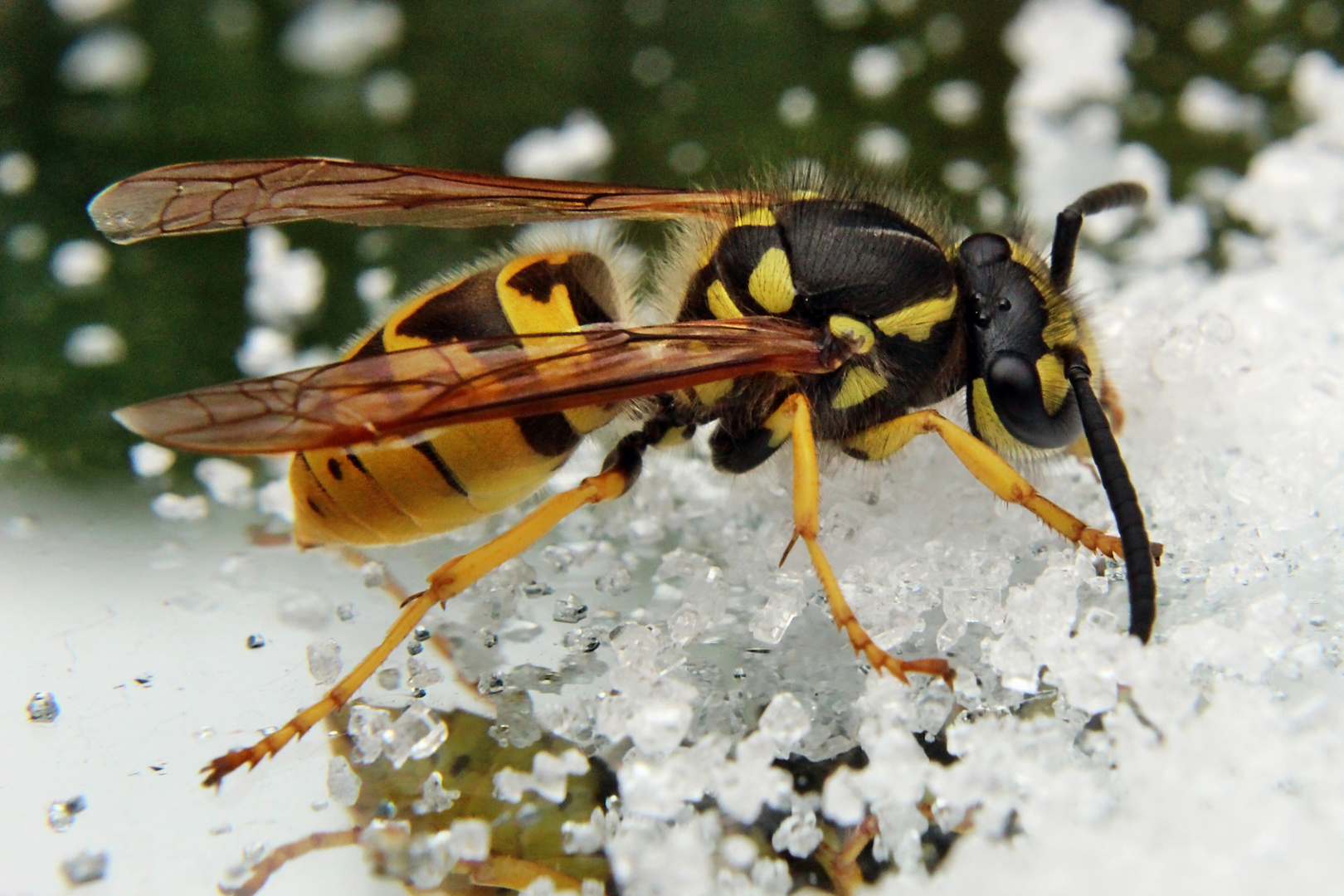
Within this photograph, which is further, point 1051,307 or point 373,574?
point 373,574

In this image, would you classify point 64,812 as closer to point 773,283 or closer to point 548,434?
point 548,434

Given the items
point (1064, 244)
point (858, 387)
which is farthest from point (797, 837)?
point (1064, 244)

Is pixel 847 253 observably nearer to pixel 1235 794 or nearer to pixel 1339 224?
pixel 1235 794

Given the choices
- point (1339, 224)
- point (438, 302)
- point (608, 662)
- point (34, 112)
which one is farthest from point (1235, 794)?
point (34, 112)

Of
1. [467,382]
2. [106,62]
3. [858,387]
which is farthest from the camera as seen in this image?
[106,62]

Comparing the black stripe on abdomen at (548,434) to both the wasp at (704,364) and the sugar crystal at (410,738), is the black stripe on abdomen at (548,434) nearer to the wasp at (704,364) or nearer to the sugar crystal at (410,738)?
the wasp at (704,364)

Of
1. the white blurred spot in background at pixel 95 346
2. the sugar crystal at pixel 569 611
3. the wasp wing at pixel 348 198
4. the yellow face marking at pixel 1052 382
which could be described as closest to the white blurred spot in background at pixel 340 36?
the white blurred spot in background at pixel 95 346

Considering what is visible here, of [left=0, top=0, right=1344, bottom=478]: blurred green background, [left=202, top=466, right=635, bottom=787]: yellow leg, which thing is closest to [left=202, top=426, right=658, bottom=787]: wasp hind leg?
[left=202, top=466, right=635, bottom=787]: yellow leg
